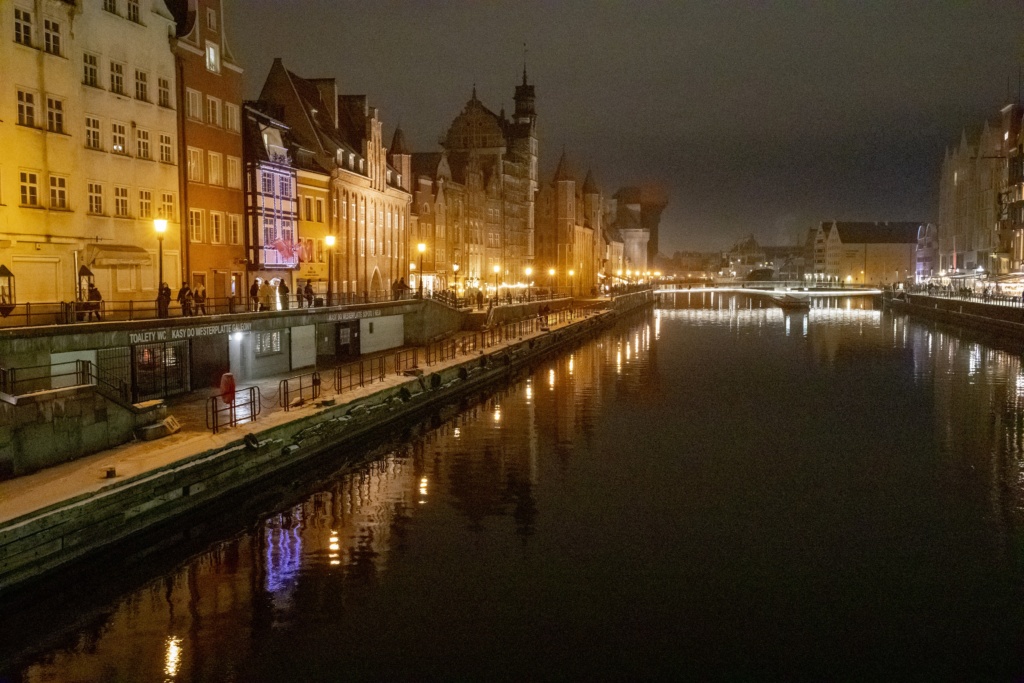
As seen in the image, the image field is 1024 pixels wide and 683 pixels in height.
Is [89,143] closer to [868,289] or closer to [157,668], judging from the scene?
[157,668]

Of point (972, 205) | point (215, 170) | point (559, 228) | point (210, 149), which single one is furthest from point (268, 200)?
point (972, 205)

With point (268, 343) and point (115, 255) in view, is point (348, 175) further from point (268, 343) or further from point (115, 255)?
point (115, 255)

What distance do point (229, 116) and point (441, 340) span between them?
64.5ft

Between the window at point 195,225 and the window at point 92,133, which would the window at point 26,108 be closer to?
the window at point 92,133

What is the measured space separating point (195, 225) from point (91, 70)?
26.4 feet

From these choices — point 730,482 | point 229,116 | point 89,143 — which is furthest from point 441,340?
point 730,482

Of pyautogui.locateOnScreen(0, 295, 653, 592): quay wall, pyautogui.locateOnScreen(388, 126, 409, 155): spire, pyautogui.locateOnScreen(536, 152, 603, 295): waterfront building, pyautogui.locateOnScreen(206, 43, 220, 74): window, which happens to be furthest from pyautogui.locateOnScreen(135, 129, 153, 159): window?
pyautogui.locateOnScreen(536, 152, 603, 295): waterfront building

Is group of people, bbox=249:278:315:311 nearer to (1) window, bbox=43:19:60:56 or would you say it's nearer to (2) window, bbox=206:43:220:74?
(2) window, bbox=206:43:220:74

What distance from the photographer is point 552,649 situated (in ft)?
52.3

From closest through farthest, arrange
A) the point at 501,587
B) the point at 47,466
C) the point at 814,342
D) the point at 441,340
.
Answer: the point at 501,587 < the point at 47,466 < the point at 441,340 < the point at 814,342

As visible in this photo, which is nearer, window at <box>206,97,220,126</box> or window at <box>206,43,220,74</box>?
window at <box>206,43,220,74</box>

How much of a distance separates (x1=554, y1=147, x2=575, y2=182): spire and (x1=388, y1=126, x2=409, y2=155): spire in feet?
173

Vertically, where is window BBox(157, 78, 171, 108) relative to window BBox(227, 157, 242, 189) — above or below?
above

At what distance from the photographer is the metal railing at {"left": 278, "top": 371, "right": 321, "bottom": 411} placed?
30030mm
